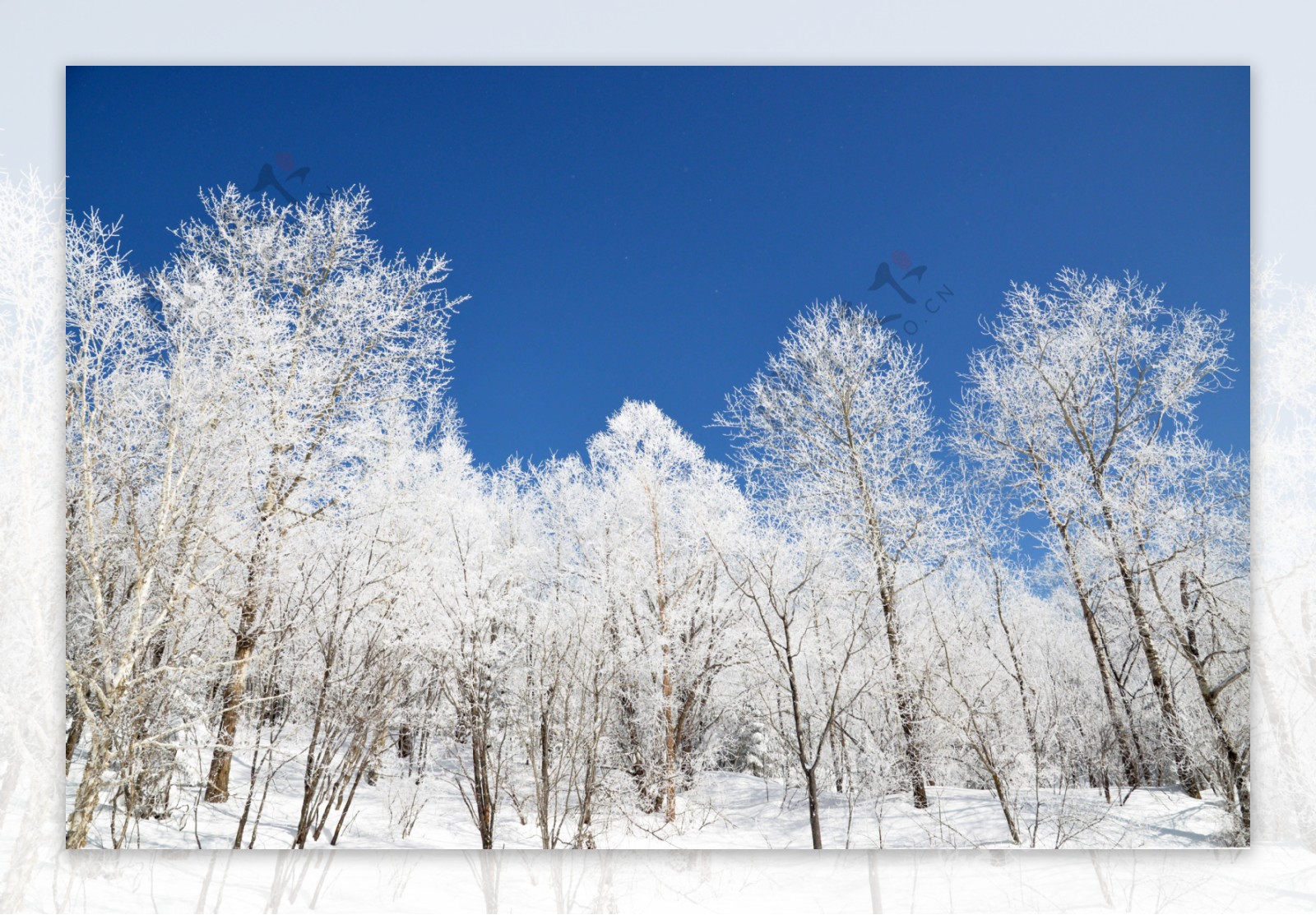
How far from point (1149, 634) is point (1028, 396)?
0.97 m

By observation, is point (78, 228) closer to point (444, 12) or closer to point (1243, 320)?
point (444, 12)

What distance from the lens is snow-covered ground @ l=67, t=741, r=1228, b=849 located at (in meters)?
3.57

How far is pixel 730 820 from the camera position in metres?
3.61

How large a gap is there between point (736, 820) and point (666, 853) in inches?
11.1

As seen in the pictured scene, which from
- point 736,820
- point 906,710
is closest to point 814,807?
point 736,820

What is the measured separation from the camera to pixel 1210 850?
362 cm

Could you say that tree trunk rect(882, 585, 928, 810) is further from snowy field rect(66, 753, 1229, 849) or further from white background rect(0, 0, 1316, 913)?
white background rect(0, 0, 1316, 913)

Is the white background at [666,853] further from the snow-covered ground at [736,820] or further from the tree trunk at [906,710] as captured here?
the tree trunk at [906,710]

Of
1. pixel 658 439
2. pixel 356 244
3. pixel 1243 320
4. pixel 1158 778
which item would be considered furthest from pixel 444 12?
pixel 1158 778

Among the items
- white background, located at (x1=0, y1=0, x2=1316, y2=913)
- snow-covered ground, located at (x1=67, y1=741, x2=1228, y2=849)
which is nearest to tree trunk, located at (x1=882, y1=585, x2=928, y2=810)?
snow-covered ground, located at (x1=67, y1=741, x2=1228, y2=849)

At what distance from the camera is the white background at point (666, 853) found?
359cm

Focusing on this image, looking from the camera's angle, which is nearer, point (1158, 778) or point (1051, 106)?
point (1158, 778)

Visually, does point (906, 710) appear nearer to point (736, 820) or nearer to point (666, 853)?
point (736, 820)

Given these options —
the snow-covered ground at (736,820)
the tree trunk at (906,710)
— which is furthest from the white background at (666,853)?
the tree trunk at (906,710)
